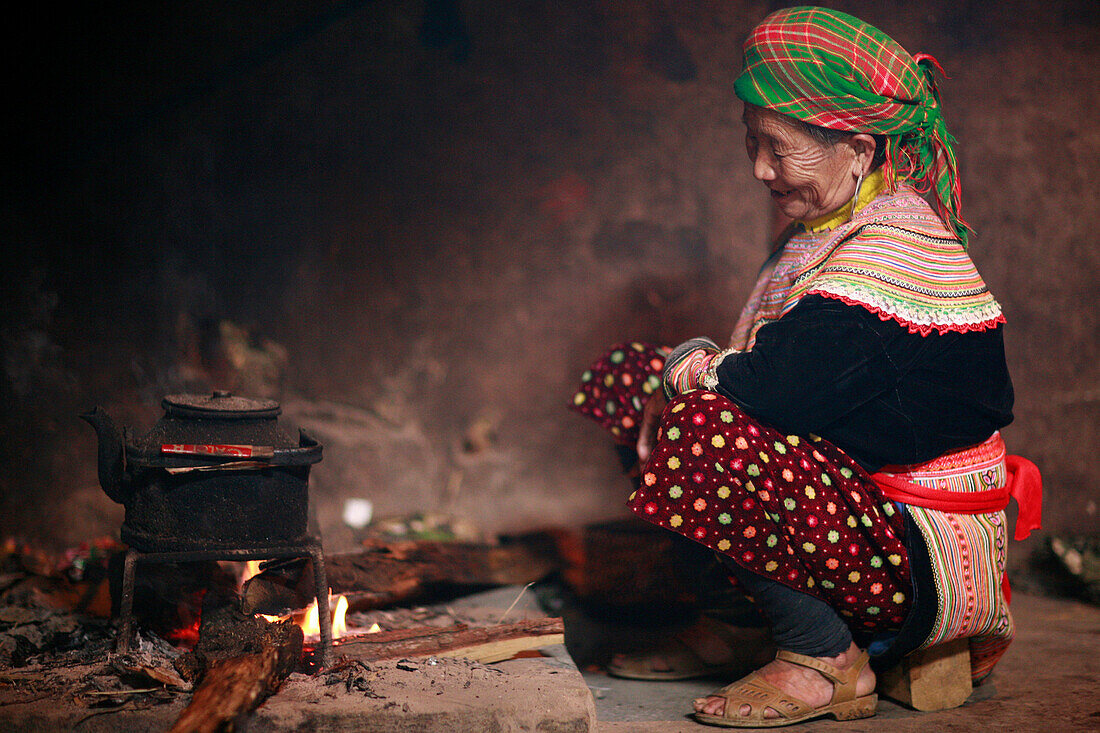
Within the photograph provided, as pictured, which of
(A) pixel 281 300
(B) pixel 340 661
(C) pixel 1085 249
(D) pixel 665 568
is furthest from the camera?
(C) pixel 1085 249

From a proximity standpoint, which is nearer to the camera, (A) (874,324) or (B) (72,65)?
(A) (874,324)

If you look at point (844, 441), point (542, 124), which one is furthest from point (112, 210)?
point (844, 441)

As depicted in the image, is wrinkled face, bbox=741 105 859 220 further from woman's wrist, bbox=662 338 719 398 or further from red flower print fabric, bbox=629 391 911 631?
red flower print fabric, bbox=629 391 911 631

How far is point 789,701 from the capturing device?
2.24m

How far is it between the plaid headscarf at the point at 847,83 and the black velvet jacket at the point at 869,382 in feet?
1.64

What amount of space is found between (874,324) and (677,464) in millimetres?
585

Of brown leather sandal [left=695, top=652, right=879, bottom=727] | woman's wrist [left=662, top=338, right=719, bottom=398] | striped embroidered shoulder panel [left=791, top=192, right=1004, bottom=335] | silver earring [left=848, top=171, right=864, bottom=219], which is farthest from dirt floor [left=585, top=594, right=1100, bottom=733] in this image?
silver earring [left=848, top=171, right=864, bottom=219]

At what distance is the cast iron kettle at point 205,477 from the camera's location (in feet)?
6.93

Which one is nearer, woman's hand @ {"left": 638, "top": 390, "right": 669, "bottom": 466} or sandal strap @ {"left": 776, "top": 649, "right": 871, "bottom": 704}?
sandal strap @ {"left": 776, "top": 649, "right": 871, "bottom": 704}

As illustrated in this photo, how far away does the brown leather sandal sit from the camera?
2234 millimetres

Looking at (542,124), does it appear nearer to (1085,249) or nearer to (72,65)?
(72,65)

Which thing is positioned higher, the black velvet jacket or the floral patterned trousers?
the black velvet jacket

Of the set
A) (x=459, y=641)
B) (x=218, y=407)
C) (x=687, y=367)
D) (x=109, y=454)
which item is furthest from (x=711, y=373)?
(x=109, y=454)

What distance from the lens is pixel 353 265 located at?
11.9 ft
